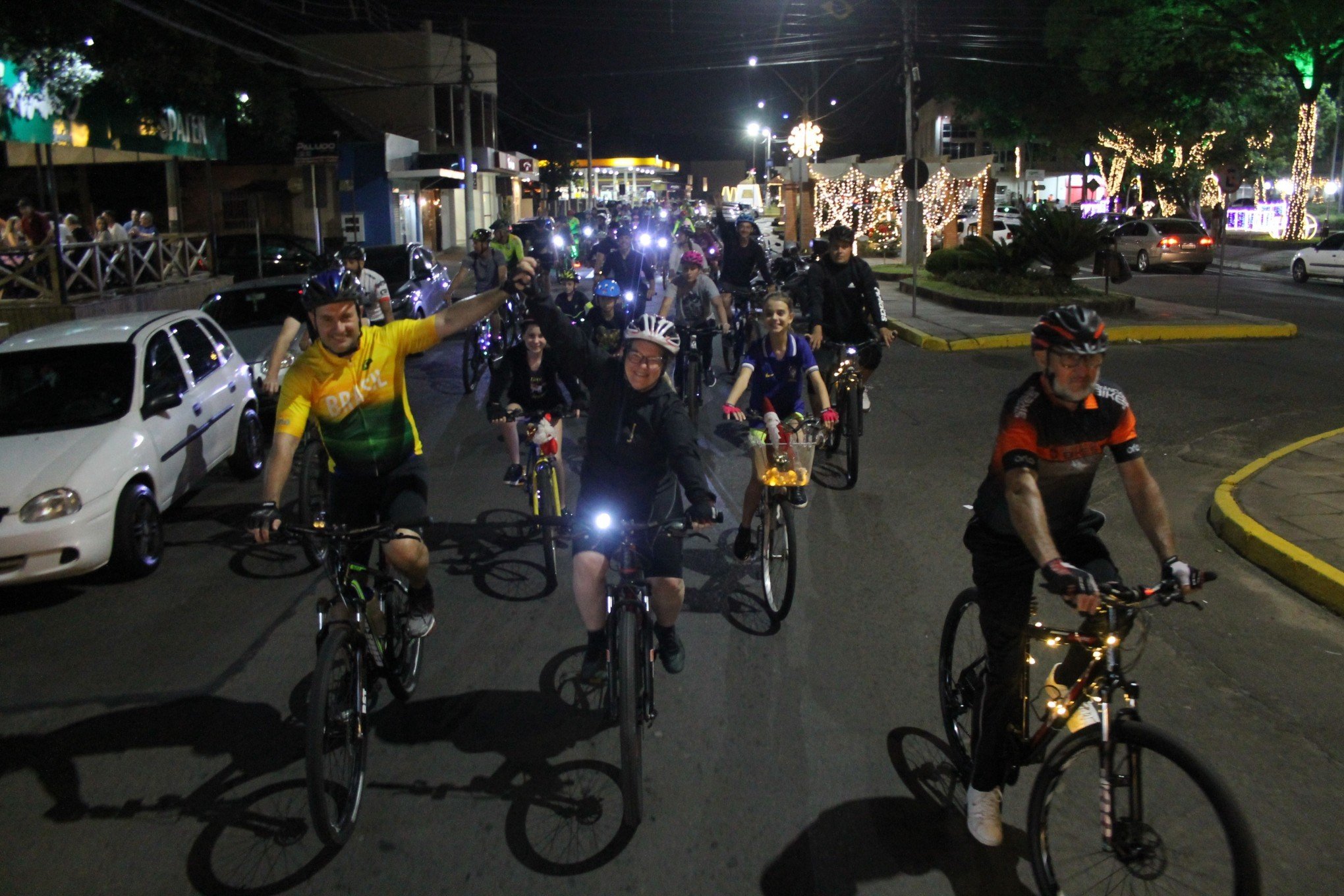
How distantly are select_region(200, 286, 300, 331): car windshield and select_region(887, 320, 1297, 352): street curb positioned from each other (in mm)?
9213

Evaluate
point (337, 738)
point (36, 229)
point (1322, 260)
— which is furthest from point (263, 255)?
point (1322, 260)

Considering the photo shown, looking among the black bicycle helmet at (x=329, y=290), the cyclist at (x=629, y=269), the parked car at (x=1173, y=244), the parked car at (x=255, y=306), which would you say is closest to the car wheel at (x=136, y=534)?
the black bicycle helmet at (x=329, y=290)

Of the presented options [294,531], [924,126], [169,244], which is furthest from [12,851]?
[924,126]

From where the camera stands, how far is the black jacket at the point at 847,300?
401 inches

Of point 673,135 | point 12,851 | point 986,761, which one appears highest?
point 673,135

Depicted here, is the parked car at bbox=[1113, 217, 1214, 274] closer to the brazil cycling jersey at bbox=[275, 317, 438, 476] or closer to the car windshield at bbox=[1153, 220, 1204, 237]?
the car windshield at bbox=[1153, 220, 1204, 237]

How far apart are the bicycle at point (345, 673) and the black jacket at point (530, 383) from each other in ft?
9.97

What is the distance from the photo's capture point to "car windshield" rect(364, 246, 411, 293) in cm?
1877

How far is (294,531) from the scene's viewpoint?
4.42 meters

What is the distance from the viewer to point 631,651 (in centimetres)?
441

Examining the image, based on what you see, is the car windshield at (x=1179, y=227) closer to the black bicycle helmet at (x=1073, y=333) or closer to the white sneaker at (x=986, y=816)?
the black bicycle helmet at (x=1073, y=333)

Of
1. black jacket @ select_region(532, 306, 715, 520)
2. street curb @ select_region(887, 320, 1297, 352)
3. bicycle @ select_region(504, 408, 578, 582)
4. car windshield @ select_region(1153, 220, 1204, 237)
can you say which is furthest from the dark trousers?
car windshield @ select_region(1153, 220, 1204, 237)

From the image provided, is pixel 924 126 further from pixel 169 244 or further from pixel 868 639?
pixel 868 639

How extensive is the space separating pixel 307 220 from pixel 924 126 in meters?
66.0
